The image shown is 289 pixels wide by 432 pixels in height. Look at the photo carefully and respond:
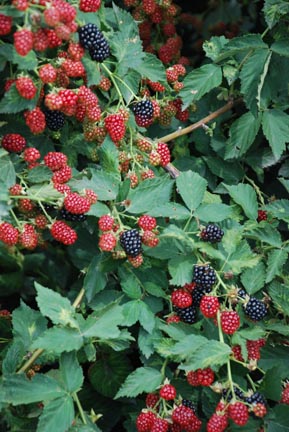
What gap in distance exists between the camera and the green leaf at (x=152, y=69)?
98.1 inches

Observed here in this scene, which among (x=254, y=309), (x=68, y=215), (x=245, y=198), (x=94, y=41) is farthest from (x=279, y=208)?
(x=94, y=41)

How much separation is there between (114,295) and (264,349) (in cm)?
58

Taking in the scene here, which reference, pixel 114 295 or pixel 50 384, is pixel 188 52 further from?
pixel 50 384

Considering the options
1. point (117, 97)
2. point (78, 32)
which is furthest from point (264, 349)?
point (78, 32)

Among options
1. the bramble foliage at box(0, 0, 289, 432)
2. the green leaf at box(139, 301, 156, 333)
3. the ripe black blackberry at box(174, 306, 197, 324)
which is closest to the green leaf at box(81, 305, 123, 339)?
the bramble foliage at box(0, 0, 289, 432)

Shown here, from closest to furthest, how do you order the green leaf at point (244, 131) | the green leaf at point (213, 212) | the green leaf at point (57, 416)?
the green leaf at point (57, 416) → the green leaf at point (213, 212) → the green leaf at point (244, 131)

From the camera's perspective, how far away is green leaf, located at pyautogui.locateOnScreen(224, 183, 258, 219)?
2.54 meters

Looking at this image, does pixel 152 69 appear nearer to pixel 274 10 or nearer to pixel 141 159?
pixel 141 159

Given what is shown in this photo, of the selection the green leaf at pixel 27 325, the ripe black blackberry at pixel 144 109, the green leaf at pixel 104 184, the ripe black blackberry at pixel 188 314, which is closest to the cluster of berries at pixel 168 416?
the ripe black blackberry at pixel 188 314

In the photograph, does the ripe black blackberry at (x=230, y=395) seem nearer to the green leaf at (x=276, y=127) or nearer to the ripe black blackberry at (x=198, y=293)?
the ripe black blackberry at (x=198, y=293)

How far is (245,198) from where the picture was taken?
2561 millimetres

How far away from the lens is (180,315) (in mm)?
2340

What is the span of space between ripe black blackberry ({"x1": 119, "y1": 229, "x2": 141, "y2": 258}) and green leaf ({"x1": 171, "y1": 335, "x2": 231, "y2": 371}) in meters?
0.33

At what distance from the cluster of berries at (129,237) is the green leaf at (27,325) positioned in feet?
1.18
